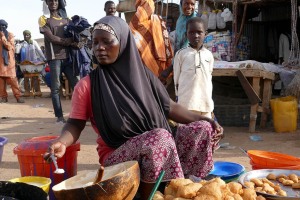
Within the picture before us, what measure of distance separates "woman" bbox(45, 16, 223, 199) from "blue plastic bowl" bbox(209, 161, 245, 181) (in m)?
0.36

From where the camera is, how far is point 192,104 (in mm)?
3604

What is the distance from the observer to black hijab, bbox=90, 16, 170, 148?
2264 millimetres

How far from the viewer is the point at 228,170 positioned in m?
2.98

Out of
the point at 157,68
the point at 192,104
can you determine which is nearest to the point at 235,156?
the point at 192,104

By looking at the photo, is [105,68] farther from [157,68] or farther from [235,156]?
[235,156]

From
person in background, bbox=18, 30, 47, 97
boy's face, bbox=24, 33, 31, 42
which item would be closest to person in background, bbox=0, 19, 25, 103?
person in background, bbox=18, 30, 47, 97

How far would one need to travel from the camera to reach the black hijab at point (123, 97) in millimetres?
2264

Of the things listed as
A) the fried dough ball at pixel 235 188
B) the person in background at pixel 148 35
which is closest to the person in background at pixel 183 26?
the person in background at pixel 148 35

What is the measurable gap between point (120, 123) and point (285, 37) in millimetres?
7800

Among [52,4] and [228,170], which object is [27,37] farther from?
[228,170]

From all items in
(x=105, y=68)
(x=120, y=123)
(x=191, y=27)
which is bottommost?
(x=120, y=123)

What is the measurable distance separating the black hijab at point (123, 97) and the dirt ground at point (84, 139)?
1488 mm

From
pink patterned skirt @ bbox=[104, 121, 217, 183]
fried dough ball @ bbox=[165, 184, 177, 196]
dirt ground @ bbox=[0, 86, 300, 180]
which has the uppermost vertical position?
pink patterned skirt @ bbox=[104, 121, 217, 183]

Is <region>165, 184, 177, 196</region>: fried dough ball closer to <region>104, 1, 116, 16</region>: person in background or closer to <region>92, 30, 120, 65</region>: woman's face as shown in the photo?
<region>92, 30, 120, 65</region>: woman's face
